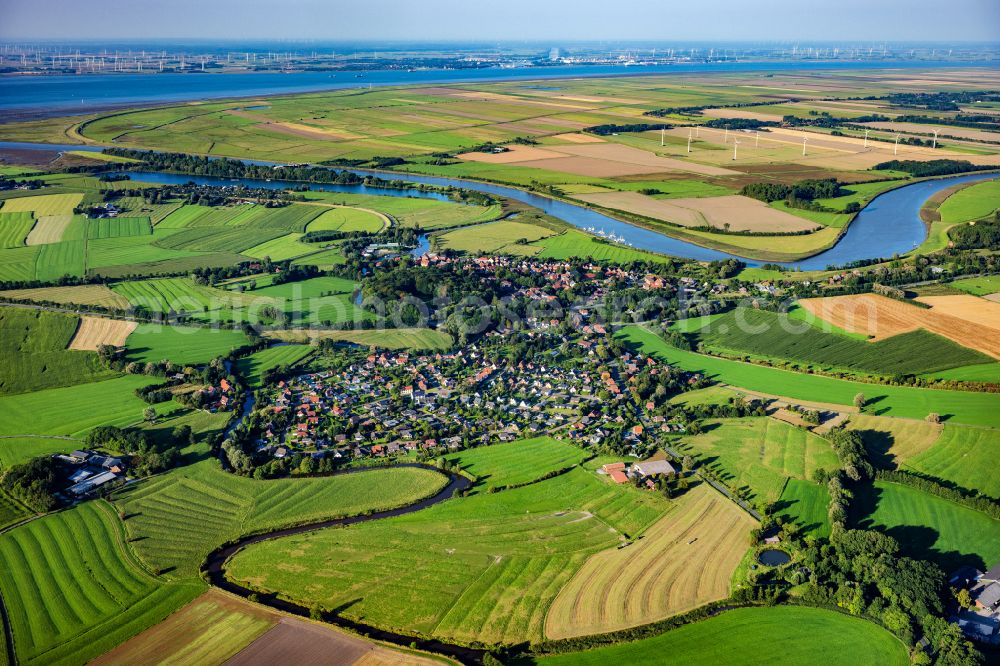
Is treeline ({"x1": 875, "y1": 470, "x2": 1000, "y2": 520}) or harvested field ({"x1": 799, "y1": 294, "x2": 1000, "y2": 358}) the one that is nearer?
treeline ({"x1": 875, "y1": 470, "x2": 1000, "y2": 520})

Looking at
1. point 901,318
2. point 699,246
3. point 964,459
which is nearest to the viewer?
point 964,459

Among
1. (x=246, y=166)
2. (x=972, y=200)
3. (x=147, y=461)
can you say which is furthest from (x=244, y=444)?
(x=972, y=200)

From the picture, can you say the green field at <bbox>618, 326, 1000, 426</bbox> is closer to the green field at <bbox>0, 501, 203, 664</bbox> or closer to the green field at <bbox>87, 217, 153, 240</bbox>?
Result: the green field at <bbox>0, 501, 203, 664</bbox>

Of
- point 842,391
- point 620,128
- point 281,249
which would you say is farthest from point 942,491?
point 620,128

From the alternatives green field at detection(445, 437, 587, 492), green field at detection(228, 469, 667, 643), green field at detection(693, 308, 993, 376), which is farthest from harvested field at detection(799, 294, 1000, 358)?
green field at detection(228, 469, 667, 643)

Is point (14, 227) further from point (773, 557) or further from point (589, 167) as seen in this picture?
point (773, 557)

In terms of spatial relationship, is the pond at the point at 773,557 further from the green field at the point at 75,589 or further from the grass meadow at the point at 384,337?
the grass meadow at the point at 384,337
